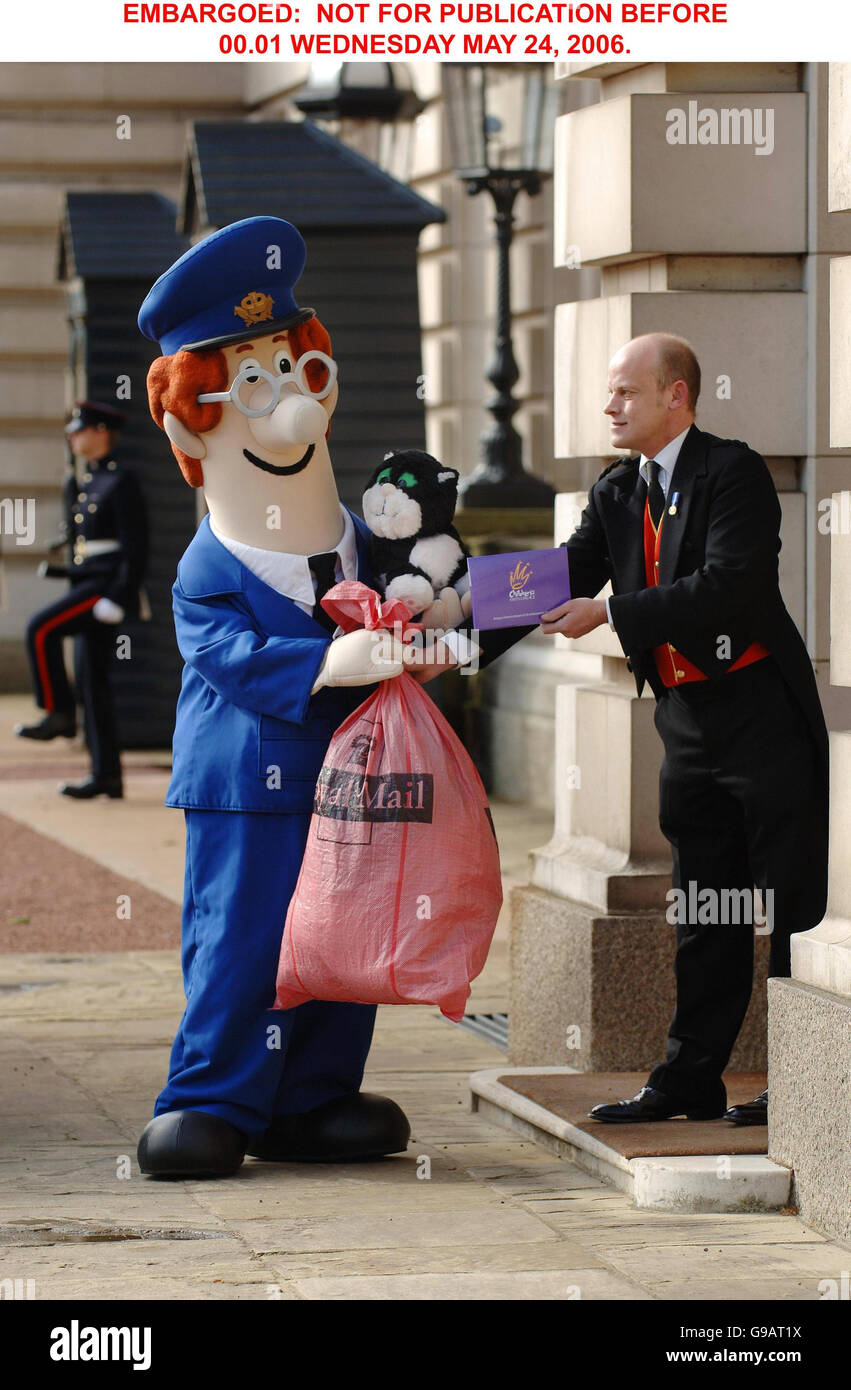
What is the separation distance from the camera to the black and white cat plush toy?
5.12 meters

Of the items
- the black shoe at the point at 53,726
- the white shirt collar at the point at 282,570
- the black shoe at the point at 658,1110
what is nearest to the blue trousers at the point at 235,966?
the white shirt collar at the point at 282,570

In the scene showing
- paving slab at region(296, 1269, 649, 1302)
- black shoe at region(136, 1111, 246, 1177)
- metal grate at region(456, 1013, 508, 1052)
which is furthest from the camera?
metal grate at region(456, 1013, 508, 1052)

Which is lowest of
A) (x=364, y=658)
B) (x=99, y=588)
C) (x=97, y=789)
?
(x=97, y=789)

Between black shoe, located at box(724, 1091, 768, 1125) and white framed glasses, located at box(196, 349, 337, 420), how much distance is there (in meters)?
1.85

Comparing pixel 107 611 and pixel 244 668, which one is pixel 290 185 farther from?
pixel 244 668

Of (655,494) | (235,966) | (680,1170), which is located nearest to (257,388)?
(655,494)

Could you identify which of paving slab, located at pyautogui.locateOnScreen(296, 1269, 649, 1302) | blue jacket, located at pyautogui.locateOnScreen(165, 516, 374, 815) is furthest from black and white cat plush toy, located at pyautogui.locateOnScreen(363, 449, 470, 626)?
paving slab, located at pyautogui.locateOnScreen(296, 1269, 649, 1302)

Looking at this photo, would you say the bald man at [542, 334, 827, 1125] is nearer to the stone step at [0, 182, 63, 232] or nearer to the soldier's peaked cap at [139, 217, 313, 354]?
the soldier's peaked cap at [139, 217, 313, 354]

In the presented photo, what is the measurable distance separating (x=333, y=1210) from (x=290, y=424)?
1.66m

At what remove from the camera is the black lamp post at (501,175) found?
35.3ft

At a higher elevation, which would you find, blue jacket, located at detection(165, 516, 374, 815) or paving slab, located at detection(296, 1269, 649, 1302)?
blue jacket, located at detection(165, 516, 374, 815)

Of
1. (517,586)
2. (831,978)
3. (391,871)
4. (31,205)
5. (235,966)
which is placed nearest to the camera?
(831,978)

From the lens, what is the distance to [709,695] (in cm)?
504
